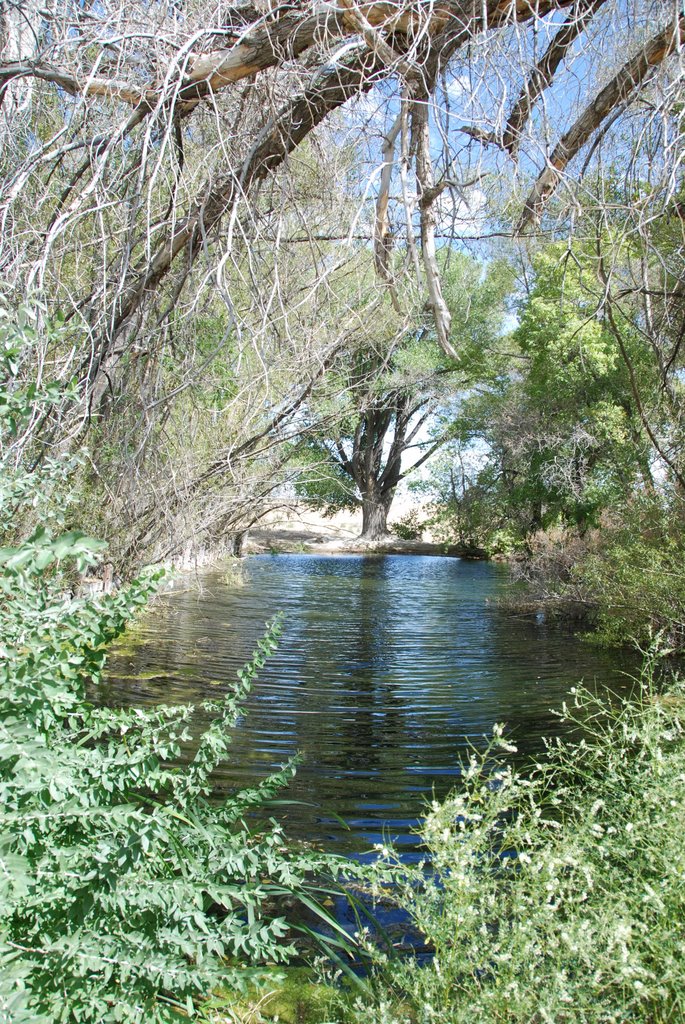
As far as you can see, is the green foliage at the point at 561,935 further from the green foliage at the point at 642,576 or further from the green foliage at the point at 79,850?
the green foliage at the point at 642,576

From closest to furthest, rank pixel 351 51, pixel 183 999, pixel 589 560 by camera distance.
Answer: pixel 183 999 → pixel 351 51 → pixel 589 560

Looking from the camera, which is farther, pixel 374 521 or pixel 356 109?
pixel 374 521

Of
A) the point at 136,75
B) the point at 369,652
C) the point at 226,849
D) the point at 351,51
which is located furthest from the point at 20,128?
the point at 369,652

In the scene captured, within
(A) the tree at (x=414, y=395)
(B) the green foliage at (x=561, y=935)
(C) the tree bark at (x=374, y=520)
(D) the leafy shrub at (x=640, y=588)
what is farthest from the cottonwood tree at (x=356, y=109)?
(C) the tree bark at (x=374, y=520)

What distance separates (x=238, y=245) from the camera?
5.06 m

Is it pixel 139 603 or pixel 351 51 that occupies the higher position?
pixel 351 51

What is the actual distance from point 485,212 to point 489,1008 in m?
3.46

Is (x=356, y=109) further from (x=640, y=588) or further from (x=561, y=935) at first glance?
(x=640, y=588)

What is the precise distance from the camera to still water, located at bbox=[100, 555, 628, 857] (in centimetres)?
574

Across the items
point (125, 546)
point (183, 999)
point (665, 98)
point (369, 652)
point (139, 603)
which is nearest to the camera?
point (139, 603)

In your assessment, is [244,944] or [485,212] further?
[485,212]

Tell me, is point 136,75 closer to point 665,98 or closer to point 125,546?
point 665,98

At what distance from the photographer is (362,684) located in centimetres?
941

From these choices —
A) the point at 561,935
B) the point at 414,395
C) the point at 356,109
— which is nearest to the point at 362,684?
the point at 356,109
